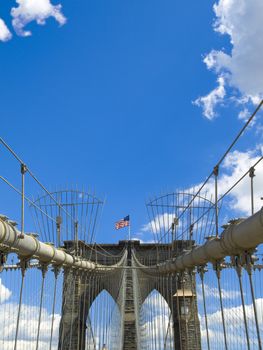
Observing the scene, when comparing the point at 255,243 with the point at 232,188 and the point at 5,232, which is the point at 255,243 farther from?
the point at 5,232

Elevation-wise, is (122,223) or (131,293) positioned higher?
(122,223)

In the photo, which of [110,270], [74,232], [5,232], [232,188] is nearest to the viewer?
[5,232]

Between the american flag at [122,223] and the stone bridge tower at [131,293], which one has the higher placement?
the american flag at [122,223]

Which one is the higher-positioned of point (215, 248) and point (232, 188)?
point (232, 188)

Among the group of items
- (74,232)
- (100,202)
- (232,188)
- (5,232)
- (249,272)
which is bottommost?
(249,272)

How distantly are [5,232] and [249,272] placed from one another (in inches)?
105

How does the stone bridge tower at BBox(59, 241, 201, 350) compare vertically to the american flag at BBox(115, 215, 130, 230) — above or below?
below

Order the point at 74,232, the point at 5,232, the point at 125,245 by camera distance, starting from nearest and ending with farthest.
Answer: the point at 5,232 < the point at 74,232 < the point at 125,245

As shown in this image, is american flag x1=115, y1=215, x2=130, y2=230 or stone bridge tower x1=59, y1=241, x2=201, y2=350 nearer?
stone bridge tower x1=59, y1=241, x2=201, y2=350

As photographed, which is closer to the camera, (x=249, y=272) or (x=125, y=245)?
(x=249, y=272)

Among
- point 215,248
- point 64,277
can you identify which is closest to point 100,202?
point 64,277

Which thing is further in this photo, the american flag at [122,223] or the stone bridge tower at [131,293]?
the american flag at [122,223]

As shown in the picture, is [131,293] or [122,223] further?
[122,223]

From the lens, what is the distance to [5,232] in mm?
5293
